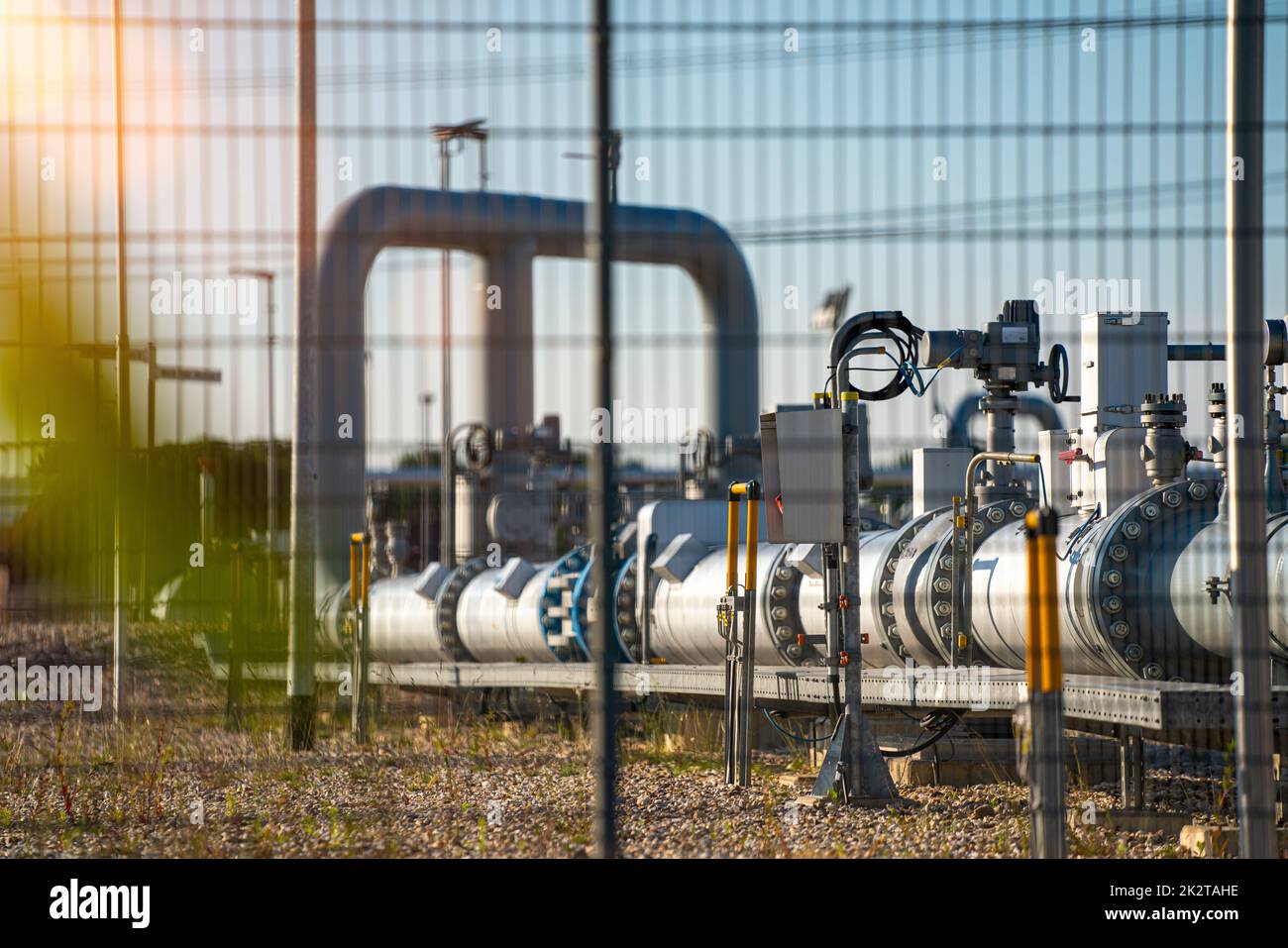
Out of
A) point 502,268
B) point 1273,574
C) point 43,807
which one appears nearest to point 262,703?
point 43,807

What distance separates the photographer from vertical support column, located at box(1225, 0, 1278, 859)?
18.5 ft

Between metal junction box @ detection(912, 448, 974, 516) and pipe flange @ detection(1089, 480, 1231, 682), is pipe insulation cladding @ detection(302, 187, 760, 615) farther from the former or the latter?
pipe flange @ detection(1089, 480, 1231, 682)

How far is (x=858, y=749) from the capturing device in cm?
889

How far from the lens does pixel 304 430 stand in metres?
12.5

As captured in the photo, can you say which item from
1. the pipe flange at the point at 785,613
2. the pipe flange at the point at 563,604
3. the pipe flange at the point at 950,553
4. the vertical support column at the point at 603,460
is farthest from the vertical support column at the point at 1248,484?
the pipe flange at the point at 563,604

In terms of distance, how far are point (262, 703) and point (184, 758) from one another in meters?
2.59

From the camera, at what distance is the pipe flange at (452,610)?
1797cm

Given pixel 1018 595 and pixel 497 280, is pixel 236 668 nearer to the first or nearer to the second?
pixel 1018 595

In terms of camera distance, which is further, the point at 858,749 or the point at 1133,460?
the point at 1133,460

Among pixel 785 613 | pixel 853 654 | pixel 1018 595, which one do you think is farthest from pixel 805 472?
pixel 785 613

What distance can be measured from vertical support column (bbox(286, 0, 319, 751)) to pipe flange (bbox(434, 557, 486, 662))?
518 centimetres

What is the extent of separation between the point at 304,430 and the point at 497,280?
36.7ft

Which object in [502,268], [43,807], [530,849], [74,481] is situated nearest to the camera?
[530,849]
